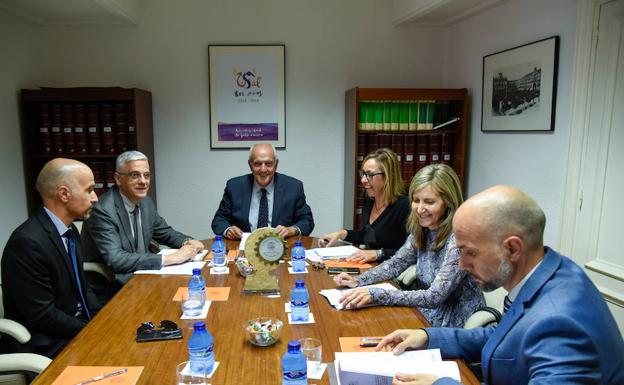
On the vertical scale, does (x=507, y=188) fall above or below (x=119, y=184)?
above

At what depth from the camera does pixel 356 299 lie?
1861 millimetres

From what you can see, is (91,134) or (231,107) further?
(231,107)

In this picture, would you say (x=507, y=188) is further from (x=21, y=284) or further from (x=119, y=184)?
(x=119, y=184)

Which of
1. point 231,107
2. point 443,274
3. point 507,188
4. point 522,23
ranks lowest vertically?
point 443,274

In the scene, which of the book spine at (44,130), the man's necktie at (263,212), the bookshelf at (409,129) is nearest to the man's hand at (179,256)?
the man's necktie at (263,212)

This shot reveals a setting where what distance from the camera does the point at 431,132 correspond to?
417 centimetres

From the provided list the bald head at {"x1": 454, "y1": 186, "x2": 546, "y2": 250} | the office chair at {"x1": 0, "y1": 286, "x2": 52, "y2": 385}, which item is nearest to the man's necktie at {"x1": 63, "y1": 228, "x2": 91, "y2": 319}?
the office chair at {"x1": 0, "y1": 286, "x2": 52, "y2": 385}

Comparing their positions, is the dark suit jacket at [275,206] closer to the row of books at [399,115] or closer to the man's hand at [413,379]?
the row of books at [399,115]

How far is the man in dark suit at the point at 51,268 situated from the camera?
186 cm

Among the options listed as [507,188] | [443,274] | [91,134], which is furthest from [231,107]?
[507,188]

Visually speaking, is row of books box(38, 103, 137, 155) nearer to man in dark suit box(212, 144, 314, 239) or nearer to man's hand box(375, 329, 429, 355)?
man in dark suit box(212, 144, 314, 239)

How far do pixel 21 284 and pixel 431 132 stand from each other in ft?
11.2

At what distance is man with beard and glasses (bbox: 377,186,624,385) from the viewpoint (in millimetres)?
1087

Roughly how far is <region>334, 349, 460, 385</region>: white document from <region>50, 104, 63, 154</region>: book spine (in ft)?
11.7
